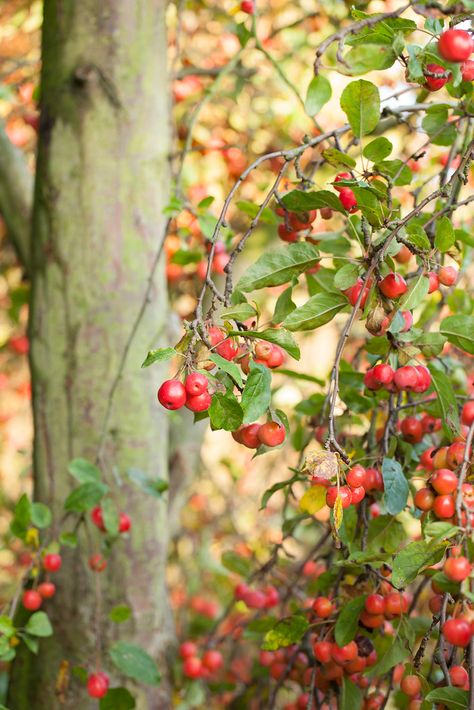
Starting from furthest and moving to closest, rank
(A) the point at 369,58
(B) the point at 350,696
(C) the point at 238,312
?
(B) the point at 350,696
(A) the point at 369,58
(C) the point at 238,312

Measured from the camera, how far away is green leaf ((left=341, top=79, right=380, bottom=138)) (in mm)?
898

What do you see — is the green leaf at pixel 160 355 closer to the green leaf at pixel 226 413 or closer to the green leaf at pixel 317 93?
the green leaf at pixel 226 413

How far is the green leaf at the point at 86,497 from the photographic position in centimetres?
123

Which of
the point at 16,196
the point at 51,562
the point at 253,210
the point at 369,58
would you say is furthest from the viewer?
the point at 16,196

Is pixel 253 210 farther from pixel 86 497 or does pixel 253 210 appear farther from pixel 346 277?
A: pixel 86 497

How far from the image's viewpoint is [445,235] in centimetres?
86

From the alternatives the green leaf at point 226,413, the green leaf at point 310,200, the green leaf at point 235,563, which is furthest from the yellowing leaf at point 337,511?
the green leaf at point 235,563

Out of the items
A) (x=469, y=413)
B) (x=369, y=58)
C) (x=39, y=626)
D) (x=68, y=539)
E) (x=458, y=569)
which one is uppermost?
(x=369, y=58)

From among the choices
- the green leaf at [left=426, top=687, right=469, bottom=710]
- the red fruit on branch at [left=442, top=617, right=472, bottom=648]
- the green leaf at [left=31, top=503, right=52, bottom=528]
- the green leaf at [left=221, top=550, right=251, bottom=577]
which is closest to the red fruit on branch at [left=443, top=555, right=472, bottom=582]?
the red fruit on branch at [left=442, top=617, right=472, bottom=648]

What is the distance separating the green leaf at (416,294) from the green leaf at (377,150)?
16 centimetres

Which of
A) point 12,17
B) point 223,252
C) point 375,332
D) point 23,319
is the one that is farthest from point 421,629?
point 23,319

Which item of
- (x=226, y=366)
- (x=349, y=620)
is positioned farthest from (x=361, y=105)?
(x=349, y=620)

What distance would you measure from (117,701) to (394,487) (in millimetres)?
625

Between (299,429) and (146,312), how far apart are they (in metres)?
0.38
